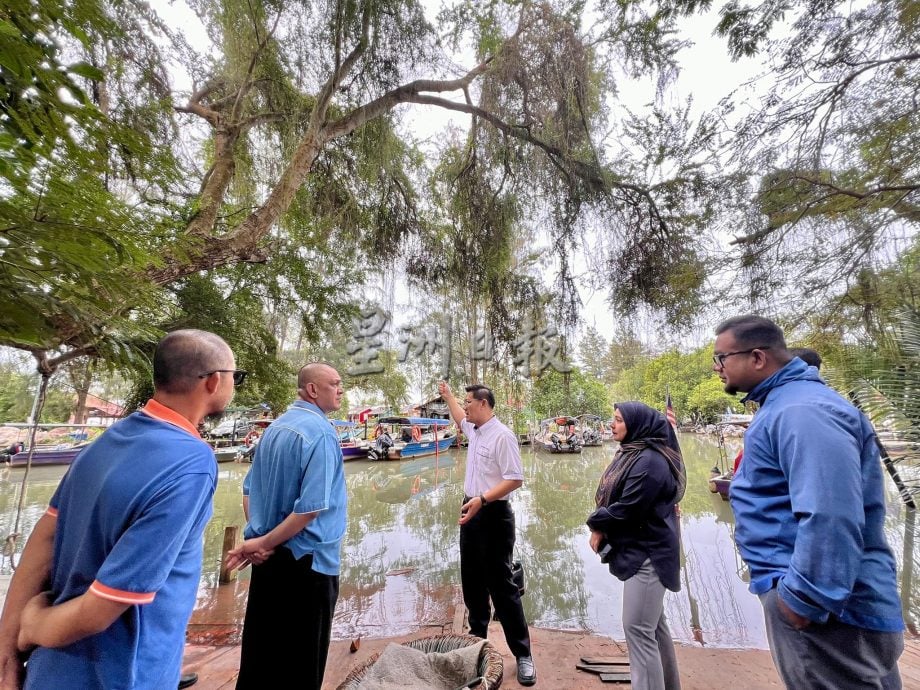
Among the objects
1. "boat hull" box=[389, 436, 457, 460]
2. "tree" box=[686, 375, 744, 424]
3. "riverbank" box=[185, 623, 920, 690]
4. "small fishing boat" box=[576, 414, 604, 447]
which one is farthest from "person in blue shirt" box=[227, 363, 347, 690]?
"tree" box=[686, 375, 744, 424]

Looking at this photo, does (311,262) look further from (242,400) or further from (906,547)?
(906,547)

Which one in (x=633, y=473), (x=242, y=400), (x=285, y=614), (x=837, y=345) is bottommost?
(x=285, y=614)

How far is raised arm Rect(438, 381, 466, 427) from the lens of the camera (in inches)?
103

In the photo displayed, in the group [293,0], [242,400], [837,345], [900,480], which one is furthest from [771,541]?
[242,400]

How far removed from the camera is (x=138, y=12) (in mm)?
2777

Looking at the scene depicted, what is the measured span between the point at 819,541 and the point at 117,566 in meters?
1.51

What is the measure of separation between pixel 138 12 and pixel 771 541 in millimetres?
4729

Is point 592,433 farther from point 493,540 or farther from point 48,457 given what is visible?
point 48,457

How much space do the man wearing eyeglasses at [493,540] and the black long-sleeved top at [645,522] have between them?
551 millimetres

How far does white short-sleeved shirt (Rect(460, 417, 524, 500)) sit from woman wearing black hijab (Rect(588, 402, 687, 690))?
55 centimetres

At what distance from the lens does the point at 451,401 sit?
107 inches

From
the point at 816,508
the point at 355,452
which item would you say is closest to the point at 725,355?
the point at 816,508

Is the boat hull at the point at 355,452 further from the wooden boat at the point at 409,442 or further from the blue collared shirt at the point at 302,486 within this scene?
the blue collared shirt at the point at 302,486

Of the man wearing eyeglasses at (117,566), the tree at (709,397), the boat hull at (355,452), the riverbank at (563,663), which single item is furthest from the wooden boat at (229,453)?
the tree at (709,397)
